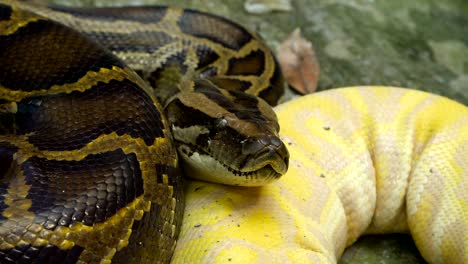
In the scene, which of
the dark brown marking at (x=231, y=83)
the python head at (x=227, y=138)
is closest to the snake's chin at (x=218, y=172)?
the python head at (x=227, y=138)

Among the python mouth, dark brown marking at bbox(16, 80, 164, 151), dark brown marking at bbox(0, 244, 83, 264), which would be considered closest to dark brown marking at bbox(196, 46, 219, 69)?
dark brown marking at bbox(16, 80, 164, 151)

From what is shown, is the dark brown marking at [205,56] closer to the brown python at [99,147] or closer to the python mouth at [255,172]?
the brown python at [99,147]

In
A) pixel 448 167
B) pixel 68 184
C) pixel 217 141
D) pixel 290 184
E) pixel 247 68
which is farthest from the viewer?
pixel 247 68

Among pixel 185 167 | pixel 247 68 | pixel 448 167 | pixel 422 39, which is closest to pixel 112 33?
pixel 247 68

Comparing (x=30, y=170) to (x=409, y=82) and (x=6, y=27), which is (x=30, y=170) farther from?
(x=409, y=82)

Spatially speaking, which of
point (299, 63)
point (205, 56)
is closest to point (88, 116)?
point (205, 56)
